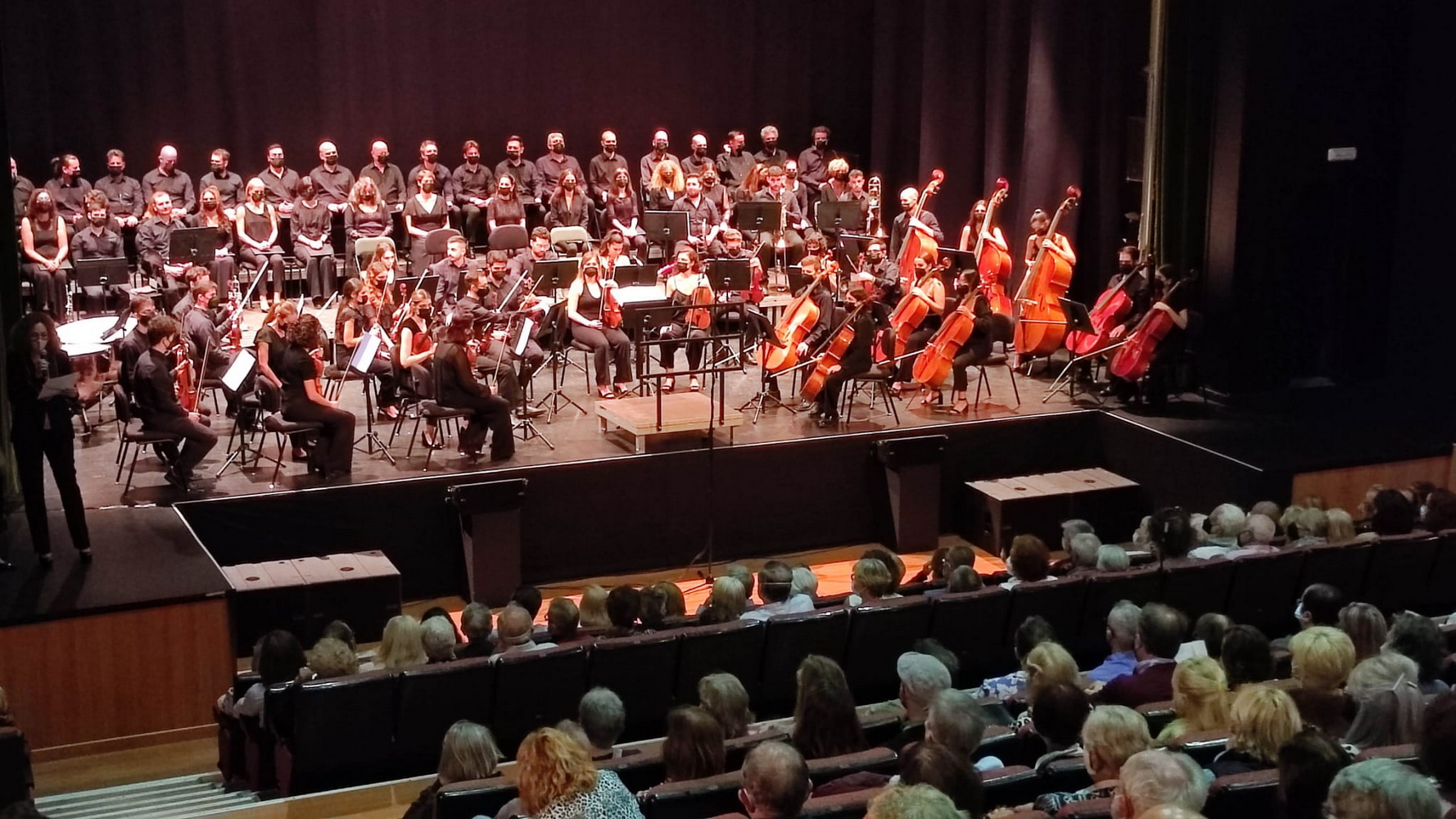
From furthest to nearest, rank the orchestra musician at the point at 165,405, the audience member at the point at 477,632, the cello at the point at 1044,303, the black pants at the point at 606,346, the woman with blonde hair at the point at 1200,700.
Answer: the cello at the point at 1044,303 → the black pants at the point at 606,346 → the orchestra musician at the point at 165,405 → the audience member at the point at 477,632 → the woman with blonde hair at the point at 1200,700

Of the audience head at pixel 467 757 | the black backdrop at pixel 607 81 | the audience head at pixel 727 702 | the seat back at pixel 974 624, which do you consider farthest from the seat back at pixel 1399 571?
the black backdrop at pixel 607 81

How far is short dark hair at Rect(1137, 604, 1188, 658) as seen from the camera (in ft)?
21.0

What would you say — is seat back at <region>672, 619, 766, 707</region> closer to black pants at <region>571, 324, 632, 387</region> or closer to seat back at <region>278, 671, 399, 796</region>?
seat back at <region>278, 671, 399, 796</region>

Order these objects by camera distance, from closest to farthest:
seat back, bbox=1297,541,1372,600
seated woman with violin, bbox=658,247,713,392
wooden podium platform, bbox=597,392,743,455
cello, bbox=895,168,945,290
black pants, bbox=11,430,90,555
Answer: seat back, bbox=1297,541,1372,600 → black pants, bbox=11,430,90,555 → wooden podium platform, bbox=597,392,743,455 → seated woman with violin, bbox=658,247,713,392 → cello, bbox=895,168,945,290

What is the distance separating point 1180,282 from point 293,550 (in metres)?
6.18

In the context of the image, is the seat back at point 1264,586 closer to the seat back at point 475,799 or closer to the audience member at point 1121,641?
the audience member at point 1121,641

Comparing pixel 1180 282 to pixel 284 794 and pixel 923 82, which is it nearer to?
pixel 923 82

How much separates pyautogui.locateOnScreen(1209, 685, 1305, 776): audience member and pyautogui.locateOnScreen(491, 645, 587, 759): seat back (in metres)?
2.79

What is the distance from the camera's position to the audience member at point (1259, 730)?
17.3ft

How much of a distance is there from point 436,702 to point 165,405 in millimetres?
3434

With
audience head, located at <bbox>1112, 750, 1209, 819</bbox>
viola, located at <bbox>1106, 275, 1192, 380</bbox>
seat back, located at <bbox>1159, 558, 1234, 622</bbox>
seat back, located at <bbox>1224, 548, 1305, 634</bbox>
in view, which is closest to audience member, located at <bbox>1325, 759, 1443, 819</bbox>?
audience head, located at <bbox>1112, 750, 1209, 819</bbox>

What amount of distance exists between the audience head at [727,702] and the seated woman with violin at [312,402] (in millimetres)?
4539

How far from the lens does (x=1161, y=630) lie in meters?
6.39

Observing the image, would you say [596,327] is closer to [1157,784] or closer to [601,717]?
[601,717]
